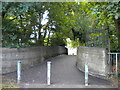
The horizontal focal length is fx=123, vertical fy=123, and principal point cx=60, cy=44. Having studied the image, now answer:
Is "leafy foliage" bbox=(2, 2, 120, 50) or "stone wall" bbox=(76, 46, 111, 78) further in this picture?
"leafy foliage" bbox=(2, 2, 120, 50)

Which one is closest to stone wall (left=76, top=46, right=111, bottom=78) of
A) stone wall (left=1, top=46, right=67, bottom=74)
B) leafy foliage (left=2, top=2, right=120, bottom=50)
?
leafy foliage (left=2, top=2, right=120, bottom=50)

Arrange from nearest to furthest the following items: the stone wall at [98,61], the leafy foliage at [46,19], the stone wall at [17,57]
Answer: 1. the stone wall at [98,61]
2. the leafy foliage at [46,19]
3. the stone wall at [17,57]

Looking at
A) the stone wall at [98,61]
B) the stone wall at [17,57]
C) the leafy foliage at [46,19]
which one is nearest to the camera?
the stone wall at [98,61]

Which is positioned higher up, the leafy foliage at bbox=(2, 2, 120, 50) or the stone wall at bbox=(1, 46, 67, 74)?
the leafy foliage at bbox=(2, 2, 120, 50)

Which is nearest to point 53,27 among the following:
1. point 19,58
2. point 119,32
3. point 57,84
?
point 19,58

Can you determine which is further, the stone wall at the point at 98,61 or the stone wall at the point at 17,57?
the stone wall at the point at 17,57

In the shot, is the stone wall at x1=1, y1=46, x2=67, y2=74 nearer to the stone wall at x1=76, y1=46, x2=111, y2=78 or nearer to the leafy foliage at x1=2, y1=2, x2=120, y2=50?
the leafy foliage at x1=2, y1=2, x2=120, y2=50

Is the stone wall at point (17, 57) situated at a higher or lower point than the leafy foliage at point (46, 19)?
lower

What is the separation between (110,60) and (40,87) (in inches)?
133

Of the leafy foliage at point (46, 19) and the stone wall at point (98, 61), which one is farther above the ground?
the leafy foliage at point (46, 19)

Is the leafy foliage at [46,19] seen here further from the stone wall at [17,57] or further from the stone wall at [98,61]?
the stone wall at [98,61]

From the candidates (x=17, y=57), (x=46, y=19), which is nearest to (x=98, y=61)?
(x=17, y=57)

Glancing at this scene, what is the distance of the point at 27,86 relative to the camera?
4535 millimetres

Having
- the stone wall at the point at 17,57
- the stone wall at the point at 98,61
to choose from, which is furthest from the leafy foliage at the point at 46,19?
the stone wall at the point at 98,61
